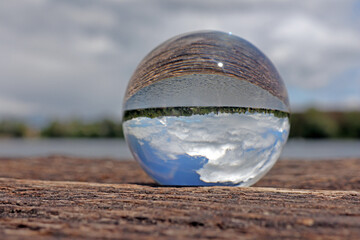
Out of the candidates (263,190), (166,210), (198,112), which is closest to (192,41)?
(198,112)

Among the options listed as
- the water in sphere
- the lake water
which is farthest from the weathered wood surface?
the lake water

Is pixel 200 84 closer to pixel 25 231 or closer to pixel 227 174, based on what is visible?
pixel 227 174

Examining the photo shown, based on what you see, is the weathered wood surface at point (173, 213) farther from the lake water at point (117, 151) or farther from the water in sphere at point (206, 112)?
the lake water at point (117, 151)

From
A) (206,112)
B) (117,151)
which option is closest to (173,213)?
(206,112)

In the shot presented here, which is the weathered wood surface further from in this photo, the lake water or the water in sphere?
the lake water

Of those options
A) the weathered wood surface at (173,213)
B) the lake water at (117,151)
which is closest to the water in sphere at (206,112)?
the weathered wood surface at (173,213)

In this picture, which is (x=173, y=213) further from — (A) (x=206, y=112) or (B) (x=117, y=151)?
(B) (x=117, y=151)
